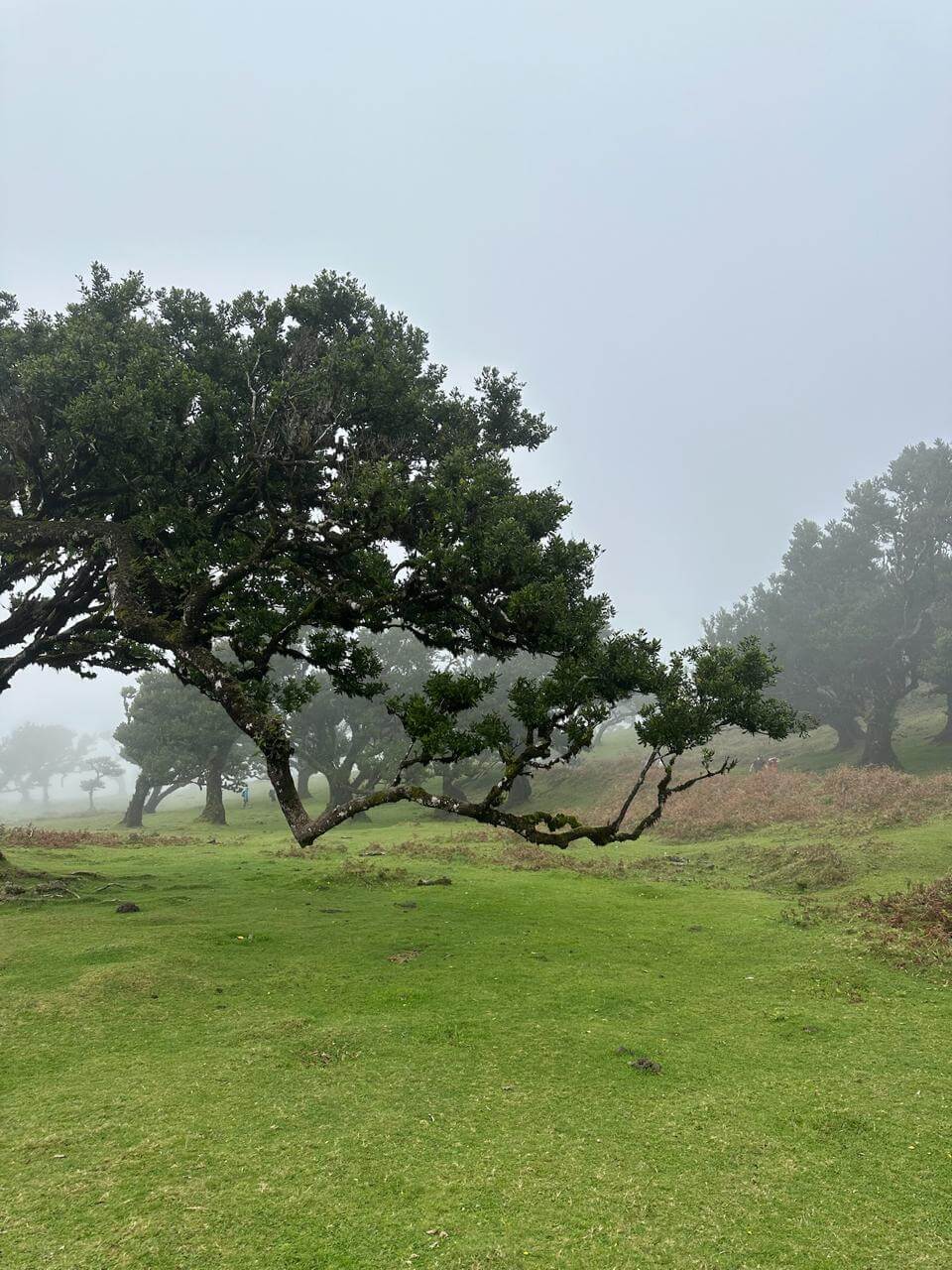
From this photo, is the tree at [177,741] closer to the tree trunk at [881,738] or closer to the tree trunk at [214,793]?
the tree trunk at [214,793]

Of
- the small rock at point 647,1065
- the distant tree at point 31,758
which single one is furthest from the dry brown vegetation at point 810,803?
the distant tree at point 31,758

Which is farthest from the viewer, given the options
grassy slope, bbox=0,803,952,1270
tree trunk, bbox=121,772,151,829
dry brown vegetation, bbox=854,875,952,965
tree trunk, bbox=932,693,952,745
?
tree trunk, bbox=121,772,151,829

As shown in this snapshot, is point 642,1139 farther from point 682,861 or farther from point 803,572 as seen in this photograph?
point 803,572

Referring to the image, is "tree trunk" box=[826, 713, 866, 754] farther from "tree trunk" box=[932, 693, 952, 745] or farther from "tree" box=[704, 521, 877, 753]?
"tree trunk" box=[932, 693, 952, 745]

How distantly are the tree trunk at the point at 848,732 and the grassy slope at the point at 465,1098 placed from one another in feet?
154

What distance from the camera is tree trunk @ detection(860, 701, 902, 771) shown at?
155 feet

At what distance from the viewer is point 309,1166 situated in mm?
5559

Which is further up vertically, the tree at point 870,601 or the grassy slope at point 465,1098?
the tree at point 870,601

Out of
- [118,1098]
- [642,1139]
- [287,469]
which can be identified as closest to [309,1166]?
[118,1098]

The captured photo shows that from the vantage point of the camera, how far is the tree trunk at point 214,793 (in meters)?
47.5

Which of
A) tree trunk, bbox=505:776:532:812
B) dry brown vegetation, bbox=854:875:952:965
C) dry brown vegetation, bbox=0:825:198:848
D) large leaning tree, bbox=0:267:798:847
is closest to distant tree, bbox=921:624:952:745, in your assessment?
tree trunk, bbox=505:776:532:812

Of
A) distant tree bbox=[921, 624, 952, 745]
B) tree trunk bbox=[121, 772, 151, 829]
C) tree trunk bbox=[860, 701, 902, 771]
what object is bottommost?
tree trunk bbox=[121, 772, 151, 829]

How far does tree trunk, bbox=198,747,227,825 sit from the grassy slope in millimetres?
35645

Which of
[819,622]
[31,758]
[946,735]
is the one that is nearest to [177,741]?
[819,622]
